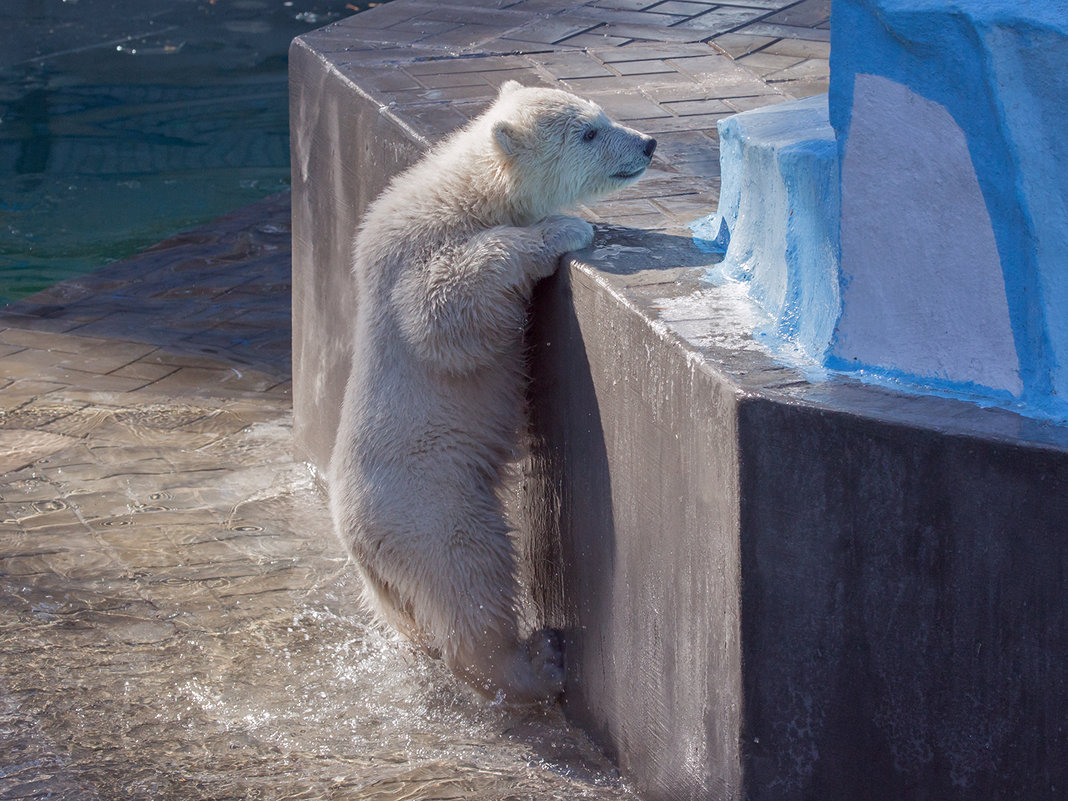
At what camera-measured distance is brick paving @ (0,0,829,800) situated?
10.0 ft

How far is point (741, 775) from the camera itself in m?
2.34

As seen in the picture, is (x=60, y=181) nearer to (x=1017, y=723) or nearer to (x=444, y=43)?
(x=444, y=43)

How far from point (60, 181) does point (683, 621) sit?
851 cm

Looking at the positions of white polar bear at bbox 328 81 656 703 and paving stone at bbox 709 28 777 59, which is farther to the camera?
paving stone at bbox 709 28 777 59

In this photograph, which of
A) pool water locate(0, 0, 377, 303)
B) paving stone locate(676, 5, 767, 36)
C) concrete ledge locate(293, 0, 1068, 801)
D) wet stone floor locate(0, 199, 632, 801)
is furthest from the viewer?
pool water locate(0, 0, 377, 303)

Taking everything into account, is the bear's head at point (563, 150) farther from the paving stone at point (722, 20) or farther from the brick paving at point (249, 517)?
the paving stone at point (722, 20)

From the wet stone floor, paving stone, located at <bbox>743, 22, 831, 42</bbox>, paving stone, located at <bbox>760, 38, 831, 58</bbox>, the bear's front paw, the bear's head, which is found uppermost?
paving stone, located at <bbox>743, 22, 831, 42</bbox>

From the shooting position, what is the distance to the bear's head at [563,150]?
3068mm

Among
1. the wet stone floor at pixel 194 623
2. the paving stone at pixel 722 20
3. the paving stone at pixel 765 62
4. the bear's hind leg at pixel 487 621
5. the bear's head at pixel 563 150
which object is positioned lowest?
the wet stone floor at pixel 194 623

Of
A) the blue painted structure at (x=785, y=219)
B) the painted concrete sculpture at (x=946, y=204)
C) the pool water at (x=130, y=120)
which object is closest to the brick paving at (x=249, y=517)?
the blue painted structure at (x=785, y=219)

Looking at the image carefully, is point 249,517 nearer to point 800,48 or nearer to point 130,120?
point 800,48

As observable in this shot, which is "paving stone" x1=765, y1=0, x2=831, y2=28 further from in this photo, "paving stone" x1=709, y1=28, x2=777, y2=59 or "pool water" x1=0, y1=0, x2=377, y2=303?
"pool water" x1=0, y1=0, x2=377, y2=303

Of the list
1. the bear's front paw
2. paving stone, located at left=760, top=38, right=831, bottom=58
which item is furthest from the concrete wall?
paving stone, located at left=760, top=38, right=831, bottom=58

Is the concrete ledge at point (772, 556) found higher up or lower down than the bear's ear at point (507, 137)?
lower down
